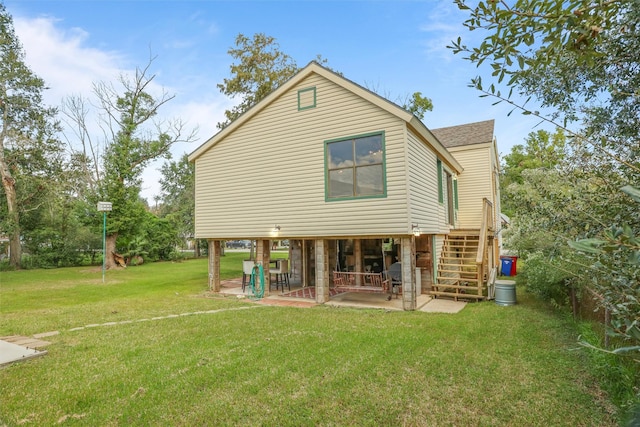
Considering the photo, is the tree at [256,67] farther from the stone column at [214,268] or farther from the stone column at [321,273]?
the stone column at [321,273]

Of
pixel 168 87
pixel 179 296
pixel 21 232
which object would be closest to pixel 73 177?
pixel 21 232

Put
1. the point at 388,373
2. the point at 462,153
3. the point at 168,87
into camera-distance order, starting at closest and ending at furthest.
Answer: the point at 388,373
the point at 462,153
the point at 168,87

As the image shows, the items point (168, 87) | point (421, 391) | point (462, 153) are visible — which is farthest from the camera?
point (168, 87)

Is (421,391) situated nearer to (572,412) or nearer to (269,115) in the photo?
(572,412)

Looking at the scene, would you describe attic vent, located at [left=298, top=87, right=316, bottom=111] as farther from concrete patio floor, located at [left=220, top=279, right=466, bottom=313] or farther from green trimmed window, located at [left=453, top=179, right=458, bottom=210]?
green trimmed window, located at [left=453, top=179, right=458, bottom=210]

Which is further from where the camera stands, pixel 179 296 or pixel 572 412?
pixel 179 296

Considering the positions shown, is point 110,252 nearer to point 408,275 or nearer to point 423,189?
point 408,275

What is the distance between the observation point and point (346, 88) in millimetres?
9070

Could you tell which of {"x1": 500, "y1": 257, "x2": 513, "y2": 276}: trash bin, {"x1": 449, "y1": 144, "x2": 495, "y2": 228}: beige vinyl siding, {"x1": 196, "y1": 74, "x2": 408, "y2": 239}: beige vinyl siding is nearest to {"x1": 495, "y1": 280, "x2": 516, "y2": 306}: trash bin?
{"x1": 196, "y1": 74, "x2": 408, "y2": 239}: beige vinyl siding

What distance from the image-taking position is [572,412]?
3.32m

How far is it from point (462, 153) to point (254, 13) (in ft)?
31.7

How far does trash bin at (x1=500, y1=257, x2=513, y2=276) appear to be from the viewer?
1431 cm

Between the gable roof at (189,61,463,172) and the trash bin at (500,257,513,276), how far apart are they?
5489 mm

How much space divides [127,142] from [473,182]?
19117 mm
